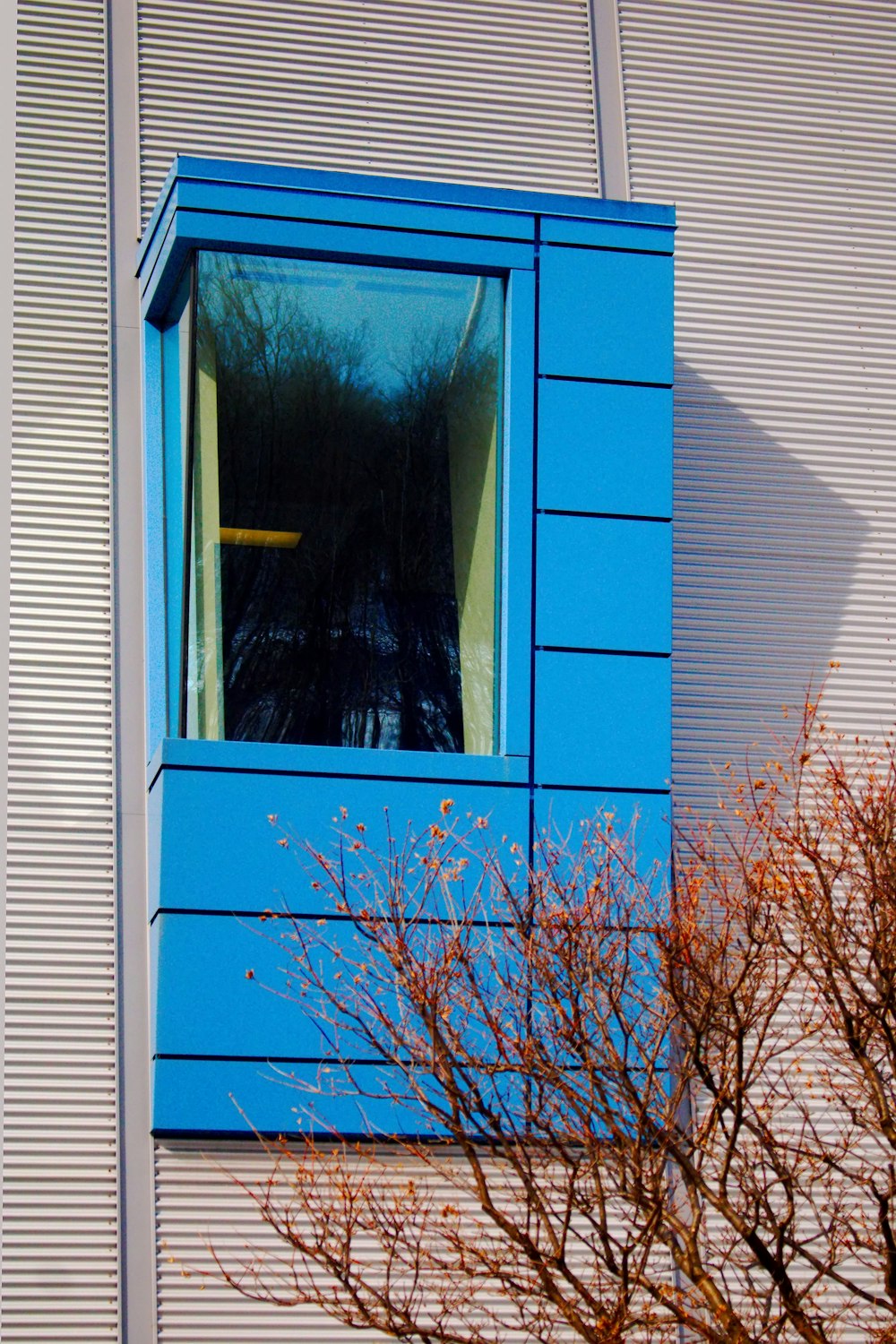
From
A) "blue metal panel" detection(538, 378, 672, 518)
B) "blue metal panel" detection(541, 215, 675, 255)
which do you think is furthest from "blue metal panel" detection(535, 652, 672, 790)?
"blue metal panel" detection(541, 215, 675, 255)

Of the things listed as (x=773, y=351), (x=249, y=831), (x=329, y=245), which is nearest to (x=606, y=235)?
(x=329, y=245)

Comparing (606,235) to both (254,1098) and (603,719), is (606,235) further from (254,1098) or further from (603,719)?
(254,1098)

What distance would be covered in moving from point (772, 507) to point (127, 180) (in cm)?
453

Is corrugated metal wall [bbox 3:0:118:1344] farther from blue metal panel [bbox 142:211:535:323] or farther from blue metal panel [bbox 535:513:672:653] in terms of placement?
blue metal panel [bbox 535:513:672:653]

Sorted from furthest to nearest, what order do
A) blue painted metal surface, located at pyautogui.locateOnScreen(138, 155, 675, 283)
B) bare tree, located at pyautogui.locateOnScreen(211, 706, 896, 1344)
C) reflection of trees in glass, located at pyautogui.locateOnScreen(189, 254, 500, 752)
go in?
blue painted metal surface, located at pyautogui.locateOnScreen(138, 155, 675, 283) < reflection of trees in glass, located at pyautogui.locateOnScreen(189, 254, 500, 752) < bare tree, located at pyautogui.locateOnScreen(211, 706, 896, 1344)

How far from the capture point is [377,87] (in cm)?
1078

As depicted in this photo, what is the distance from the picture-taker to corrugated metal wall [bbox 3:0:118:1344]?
863cm

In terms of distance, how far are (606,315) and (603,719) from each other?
7.59 ft

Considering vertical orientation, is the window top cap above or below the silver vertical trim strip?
below

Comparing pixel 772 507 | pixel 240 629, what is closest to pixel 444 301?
pixel 240 629

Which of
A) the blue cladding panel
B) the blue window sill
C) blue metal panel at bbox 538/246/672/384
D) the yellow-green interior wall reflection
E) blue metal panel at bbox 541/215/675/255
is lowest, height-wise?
the blue cladding panel

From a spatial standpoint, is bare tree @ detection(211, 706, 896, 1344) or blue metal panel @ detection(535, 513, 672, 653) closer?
bare tree @ detection(211, 706, 896, 1344)

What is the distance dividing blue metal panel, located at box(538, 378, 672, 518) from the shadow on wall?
3.77 ft

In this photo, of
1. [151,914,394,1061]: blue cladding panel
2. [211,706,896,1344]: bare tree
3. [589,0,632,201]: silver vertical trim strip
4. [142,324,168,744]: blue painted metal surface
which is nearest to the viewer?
[211,706,896,1344]: bare tree
